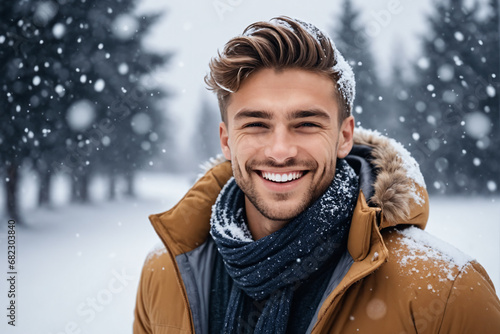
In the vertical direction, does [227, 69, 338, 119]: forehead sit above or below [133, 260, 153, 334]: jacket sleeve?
above

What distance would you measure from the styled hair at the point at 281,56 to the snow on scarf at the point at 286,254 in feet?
1.55

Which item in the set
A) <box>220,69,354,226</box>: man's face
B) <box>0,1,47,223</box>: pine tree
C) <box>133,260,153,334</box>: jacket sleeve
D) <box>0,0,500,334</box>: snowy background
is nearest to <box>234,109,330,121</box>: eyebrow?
<box>220,69,354,226</box>: man's face

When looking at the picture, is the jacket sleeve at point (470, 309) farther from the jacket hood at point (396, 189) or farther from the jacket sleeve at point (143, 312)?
the jacket sleeve at point (143, 312)

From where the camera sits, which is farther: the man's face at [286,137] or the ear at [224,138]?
the ear at [224,138]

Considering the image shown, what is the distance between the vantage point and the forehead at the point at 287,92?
1.77 metres

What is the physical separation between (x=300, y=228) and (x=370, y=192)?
36 centimetres

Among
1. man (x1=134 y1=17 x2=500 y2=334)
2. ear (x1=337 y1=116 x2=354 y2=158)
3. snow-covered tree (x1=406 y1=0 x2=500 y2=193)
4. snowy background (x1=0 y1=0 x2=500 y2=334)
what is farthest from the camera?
snow-covered tree (x1=406 y1=0 x2=500 y2=193)

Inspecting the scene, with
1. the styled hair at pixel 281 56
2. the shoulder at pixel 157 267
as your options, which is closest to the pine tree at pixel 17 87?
the shoulder at pixel 157 267

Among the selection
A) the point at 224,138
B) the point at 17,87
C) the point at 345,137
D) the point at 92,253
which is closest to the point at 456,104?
the point at 92,253

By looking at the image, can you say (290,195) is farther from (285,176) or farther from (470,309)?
(470,309)

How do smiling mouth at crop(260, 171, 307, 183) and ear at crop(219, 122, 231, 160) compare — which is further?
ear at crop(219, 122, 231, 160)

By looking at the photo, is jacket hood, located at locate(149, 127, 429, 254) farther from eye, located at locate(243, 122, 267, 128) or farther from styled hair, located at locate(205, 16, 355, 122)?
eye, located at locate(243, 122, 267, 128)

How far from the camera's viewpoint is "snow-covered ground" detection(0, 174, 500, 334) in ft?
20.3

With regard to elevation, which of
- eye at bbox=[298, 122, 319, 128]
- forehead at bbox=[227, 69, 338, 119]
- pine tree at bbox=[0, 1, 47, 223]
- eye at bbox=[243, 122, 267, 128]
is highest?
pine tree at bbox=[0, 1, 47, 223]
